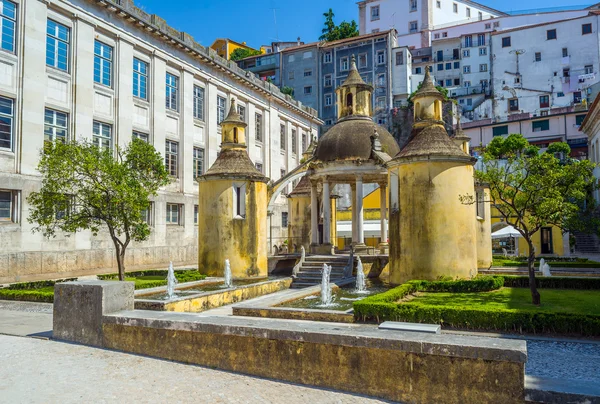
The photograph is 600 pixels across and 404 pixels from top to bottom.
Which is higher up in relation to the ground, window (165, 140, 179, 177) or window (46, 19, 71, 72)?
window (46, 19, 71, 72)

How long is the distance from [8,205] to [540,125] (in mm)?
59042

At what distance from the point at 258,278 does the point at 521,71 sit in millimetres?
63384

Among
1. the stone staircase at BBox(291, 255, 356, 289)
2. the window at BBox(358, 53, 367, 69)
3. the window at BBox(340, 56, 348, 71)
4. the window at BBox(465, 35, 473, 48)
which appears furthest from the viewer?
the window at BBox(465, 35, 473, 48)

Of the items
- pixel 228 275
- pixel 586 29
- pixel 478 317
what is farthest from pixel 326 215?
pixel 586 29

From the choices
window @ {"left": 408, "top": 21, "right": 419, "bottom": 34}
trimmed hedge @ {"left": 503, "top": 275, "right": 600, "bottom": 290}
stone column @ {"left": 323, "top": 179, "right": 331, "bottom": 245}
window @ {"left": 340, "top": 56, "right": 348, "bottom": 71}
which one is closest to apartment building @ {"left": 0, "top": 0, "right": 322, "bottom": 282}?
stone column @ {"left": 323, "top": 179, "right": 331, "bottom": 245}

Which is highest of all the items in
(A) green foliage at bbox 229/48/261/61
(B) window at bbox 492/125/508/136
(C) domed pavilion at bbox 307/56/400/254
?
(A) green foliage at bbox 229/48/261/61

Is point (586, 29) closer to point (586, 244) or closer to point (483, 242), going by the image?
point (586, 244)

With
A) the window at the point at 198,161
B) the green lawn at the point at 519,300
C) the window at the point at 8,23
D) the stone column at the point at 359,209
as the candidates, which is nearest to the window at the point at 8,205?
the window at the point at 8,23

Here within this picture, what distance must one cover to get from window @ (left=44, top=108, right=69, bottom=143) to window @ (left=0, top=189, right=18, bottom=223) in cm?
352

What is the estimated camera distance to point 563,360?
28.5 ft

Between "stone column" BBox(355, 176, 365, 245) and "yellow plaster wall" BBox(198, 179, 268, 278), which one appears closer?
"yellow plaster wall" BBox(198, 179, 268, 278)

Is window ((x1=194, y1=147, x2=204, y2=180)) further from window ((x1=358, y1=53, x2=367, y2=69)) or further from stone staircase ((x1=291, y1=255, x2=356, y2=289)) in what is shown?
window ((x1=358, y1=53, x2=367, y2=69))

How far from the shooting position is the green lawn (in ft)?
40.1

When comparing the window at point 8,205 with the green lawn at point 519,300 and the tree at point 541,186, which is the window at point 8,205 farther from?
the tree at point 541,186
